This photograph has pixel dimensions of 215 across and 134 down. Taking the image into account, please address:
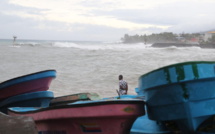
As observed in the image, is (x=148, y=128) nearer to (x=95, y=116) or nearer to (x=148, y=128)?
(x=148, y=128)

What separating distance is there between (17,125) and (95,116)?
1500mm

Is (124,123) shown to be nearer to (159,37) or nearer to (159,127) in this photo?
(159,127)

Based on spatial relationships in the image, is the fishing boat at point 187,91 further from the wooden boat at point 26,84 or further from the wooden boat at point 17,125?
the wooden boat at point 26,84

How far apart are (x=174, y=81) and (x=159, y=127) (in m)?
1.44

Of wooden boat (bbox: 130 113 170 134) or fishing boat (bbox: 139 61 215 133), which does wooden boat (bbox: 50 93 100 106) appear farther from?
fishing boat (bbox: 139 61 215 133)

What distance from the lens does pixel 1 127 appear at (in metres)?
3.83

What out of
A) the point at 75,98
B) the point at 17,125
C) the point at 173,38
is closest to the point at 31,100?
the point at 75,98

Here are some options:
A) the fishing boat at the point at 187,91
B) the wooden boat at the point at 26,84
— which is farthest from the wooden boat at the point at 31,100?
the fishing boat at the point at 187,91

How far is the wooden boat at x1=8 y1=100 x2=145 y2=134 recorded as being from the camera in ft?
16.3

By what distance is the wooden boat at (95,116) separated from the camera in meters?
4.95

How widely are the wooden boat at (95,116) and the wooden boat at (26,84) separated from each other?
1.93 m

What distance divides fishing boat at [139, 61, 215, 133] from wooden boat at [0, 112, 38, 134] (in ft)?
6.63

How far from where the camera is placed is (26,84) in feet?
25.3

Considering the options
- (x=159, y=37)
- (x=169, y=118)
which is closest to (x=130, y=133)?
(x=169, y=118)
